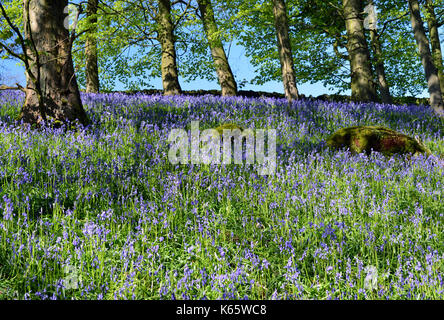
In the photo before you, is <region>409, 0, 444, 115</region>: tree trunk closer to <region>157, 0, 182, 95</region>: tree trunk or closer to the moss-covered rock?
the moss-covered rock

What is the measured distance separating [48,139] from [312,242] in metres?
4.25

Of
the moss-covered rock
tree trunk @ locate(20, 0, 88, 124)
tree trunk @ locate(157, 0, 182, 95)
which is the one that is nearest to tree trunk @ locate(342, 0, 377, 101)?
the moss-covered rock

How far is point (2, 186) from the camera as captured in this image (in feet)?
13.7

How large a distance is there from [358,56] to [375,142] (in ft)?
23.4

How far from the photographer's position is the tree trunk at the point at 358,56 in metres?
13.5

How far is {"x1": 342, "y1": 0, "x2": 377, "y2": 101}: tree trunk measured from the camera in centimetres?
1347

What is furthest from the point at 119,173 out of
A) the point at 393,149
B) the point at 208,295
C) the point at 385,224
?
the point at 393,149

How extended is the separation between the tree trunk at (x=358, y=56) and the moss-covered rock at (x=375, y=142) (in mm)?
6309

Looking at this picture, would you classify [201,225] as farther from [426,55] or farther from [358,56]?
[358,56]

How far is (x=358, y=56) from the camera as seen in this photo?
1352 cm

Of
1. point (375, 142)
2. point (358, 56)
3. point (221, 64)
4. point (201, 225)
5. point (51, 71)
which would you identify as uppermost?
point (221, 64)

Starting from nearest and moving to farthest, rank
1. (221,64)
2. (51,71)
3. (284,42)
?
(51,71)
(284,42)
(221,64)

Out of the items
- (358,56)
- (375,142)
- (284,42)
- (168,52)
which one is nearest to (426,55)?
(358,56)
